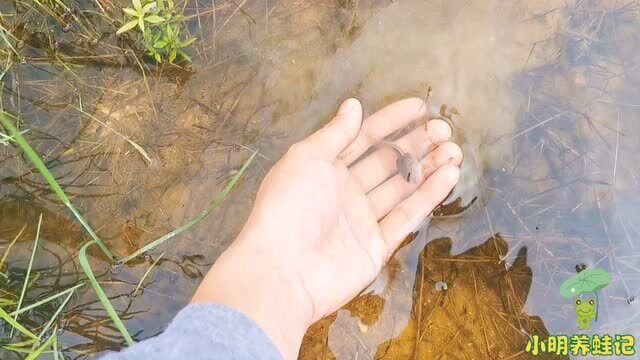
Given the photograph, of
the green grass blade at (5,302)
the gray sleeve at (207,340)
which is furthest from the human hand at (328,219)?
the green grass blade at (5,302)

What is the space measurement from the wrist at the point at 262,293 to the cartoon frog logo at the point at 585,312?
141cm

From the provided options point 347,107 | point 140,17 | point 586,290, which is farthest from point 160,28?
point 586,290

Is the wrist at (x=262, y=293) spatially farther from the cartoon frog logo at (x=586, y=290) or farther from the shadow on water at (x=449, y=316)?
the cartoon frog logo at (x=586, y=290)

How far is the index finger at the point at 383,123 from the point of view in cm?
279

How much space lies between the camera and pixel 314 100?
286 cm

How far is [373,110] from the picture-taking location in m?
2.88

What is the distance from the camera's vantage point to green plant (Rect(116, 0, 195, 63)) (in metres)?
2.43

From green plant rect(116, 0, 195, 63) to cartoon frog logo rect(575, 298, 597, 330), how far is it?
7.63 ft

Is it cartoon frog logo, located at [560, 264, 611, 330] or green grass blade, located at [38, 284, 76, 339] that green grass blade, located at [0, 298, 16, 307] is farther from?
cartoon frog logo, located at [560, 264, 611, 330]

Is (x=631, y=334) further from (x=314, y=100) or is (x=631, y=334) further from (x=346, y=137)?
(x=314, y=100)

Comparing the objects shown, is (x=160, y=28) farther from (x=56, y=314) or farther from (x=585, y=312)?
(x=585, y=312)

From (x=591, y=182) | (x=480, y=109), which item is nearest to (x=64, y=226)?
(x=480, y=109)

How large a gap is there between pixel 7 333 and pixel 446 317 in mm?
2125

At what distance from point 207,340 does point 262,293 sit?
46cm
